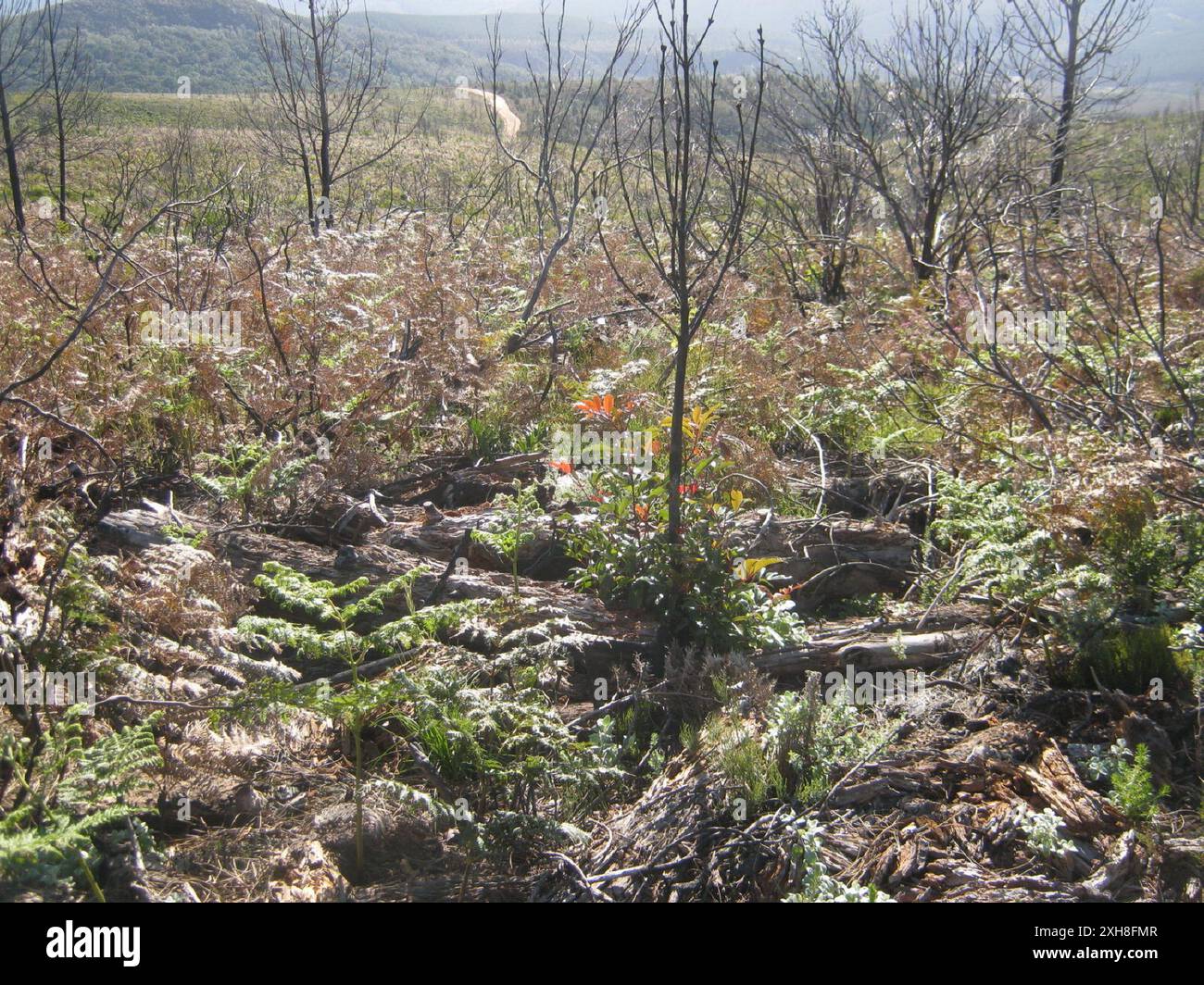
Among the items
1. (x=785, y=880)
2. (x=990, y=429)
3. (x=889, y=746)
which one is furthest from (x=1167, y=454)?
(x=785, y=880)

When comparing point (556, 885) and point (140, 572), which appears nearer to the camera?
point (556, 885)

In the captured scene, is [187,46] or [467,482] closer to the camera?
[467,482]

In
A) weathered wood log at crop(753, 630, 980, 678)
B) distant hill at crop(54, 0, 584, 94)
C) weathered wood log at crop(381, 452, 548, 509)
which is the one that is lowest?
weathered wood log at crop(753, 630, 980, 678)

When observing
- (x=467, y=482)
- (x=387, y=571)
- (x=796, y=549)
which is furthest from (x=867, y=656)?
(x=467, y=482)

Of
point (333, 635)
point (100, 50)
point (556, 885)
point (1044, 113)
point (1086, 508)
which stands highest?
point (100, 50)

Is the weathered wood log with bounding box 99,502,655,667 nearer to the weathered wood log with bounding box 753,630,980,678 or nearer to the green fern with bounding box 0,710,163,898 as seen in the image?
the weathered wood log with bounding box 753,630,980,678

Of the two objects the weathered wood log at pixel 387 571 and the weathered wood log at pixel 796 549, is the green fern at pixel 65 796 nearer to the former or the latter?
the weathered wood log at pixel 387 571

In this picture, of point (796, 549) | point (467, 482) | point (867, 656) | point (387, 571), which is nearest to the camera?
point (867, 656)

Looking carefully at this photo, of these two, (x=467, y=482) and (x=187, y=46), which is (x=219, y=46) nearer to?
(x=187, y=46)

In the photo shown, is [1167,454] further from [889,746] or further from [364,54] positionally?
[364,54]

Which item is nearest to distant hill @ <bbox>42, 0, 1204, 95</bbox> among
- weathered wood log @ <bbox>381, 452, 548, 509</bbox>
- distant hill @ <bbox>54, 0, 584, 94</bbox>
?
distant hill @ <bbox>54, 0, 584, 94</bbox>

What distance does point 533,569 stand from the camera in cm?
458

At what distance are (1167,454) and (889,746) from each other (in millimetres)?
1998

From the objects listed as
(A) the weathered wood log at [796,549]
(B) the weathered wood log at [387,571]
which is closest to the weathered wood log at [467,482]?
(A) the weathered wood log at [796,549]
